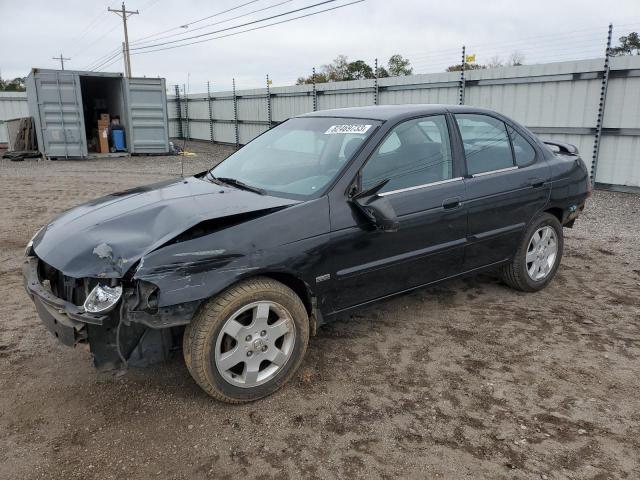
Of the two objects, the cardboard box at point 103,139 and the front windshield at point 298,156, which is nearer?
the front windshield at point 298,156

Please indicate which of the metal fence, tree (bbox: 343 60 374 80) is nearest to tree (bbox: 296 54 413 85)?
tree (bbox: 343 60 374 80)

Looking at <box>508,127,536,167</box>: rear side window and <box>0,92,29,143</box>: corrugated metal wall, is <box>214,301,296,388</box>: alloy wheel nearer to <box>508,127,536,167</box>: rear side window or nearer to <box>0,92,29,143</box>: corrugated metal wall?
<box>508,127,536,167</box>: rear side window

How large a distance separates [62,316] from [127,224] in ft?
2.04

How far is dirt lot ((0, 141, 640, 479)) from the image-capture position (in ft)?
8.25

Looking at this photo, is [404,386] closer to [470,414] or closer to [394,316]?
[470,414]

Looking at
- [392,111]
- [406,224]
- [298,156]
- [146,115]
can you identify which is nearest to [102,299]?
[298,156]

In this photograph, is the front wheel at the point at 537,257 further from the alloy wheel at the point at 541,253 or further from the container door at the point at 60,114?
the container door at the point at 60,114

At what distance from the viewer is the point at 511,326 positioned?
4.04 m

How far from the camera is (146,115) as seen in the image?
17484 mm

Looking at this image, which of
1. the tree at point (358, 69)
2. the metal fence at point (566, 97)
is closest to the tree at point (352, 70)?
the tree at point (358, 69)

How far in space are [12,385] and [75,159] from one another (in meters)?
15.4

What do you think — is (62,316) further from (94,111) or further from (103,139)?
(94,111)

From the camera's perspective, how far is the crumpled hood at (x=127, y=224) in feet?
8.85

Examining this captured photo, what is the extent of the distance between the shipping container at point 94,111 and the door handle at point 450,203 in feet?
50.7
